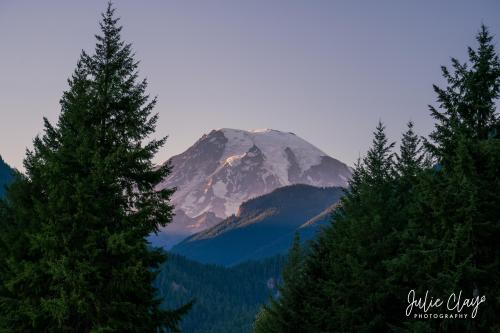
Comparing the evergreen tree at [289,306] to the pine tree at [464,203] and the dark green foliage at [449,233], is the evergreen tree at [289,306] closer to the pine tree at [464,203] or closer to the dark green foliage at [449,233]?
the dark green foliage at [449,233]

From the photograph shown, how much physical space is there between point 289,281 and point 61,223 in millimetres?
17966

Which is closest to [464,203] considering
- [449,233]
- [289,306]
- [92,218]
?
[449,233]

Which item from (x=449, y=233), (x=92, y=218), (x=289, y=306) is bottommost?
(x=289, y=306)

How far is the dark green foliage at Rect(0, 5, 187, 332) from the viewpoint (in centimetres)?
1689

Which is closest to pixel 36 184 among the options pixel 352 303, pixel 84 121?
pixel 84 121

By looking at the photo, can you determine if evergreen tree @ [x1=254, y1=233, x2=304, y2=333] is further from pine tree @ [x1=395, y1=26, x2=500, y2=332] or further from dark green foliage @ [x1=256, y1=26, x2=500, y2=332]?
pine tree @ [x1=395, y1=26, x2=500, y2=332]

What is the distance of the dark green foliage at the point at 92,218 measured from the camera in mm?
16891

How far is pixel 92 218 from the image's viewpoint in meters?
17.4

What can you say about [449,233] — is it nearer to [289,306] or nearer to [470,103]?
[470,103]

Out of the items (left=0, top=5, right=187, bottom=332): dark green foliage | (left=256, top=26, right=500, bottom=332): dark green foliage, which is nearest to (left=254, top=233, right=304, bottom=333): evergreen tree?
(left=256, top=26, right=500, bottom=332): dark green foliage

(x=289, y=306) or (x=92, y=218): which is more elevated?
(x=92, y=218)

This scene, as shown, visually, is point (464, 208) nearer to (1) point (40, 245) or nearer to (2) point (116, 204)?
(2) point (116, 204)

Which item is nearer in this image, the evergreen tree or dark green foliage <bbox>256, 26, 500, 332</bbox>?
dark green foliage <bbox>256, 26, 500, 332</bbox>

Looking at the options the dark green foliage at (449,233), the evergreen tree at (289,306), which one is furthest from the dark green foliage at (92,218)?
the evergreen tree at (289,306)
